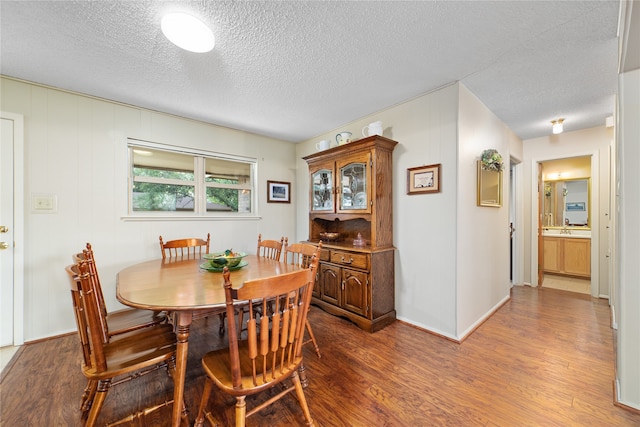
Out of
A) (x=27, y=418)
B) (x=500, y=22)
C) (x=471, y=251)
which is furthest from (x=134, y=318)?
(x=500, y=22)

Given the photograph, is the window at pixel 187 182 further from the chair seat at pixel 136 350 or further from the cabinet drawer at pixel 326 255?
the chair seat at pixel 136 350

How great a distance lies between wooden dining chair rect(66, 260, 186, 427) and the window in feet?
6.02

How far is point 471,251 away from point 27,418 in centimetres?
352

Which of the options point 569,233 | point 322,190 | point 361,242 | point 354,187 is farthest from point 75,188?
point 569,233

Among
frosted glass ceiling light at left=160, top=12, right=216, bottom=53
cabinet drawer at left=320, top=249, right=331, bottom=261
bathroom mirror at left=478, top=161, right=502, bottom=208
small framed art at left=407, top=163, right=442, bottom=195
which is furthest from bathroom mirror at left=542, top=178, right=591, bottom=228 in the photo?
frosted glass ceiling light at left=160, top=12, right=216, bottom=53

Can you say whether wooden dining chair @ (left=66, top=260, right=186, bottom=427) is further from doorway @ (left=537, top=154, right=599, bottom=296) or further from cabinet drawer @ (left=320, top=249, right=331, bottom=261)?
doorway @ (left=537, top=154, right=599, bottom=296)

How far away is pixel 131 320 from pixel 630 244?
129 inches

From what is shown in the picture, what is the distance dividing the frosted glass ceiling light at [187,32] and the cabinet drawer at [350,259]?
2152 millimetres

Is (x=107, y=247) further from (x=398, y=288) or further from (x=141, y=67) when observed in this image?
(x=398, y=288)

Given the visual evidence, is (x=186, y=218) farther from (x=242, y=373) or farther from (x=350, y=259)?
(x=242, y=373)

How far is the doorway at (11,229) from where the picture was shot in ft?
7.23

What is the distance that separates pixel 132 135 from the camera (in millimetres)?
2799

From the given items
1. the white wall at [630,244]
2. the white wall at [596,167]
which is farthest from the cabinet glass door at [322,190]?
the white wall at [596,167]

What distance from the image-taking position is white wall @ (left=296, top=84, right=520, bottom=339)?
2.37m
